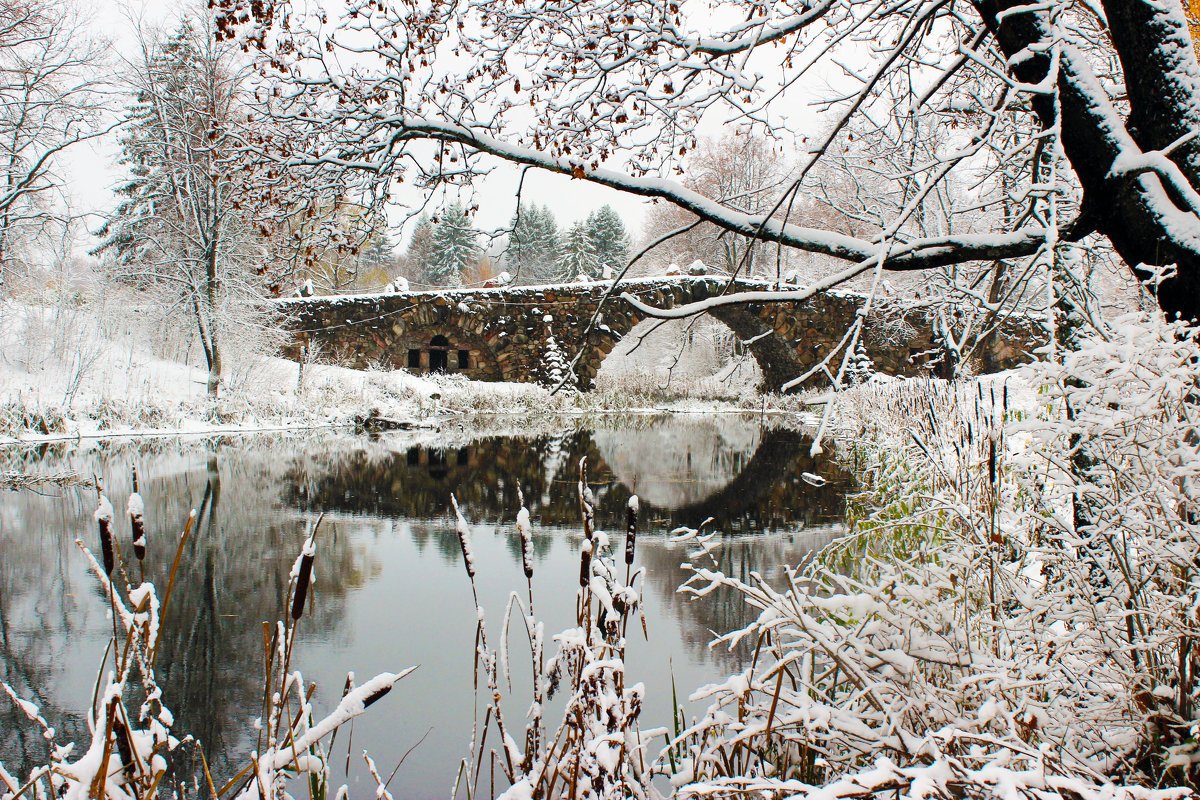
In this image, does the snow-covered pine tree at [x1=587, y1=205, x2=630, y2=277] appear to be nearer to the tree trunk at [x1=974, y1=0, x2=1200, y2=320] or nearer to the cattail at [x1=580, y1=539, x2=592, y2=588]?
the tree trunk at [x1=974, y1=0, x2=1200, y2=320]

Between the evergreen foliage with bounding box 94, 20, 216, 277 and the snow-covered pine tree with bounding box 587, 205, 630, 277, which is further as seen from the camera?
the snow-covered pine tree with bounding box 587, 205, 630, 277

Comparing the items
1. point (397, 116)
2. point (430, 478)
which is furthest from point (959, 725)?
point (430, 478)

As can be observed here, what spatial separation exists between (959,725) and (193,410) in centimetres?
1401

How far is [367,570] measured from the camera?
16.2 feet

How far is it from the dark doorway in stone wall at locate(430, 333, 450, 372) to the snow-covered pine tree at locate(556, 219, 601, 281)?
18.0 metres

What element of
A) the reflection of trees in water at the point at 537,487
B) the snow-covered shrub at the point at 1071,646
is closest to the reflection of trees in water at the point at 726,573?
the reflection of trees in water at the point at 537,487

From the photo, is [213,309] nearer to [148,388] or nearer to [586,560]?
[148,388]

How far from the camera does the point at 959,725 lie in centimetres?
149

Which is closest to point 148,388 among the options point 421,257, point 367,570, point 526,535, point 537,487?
point 537,487

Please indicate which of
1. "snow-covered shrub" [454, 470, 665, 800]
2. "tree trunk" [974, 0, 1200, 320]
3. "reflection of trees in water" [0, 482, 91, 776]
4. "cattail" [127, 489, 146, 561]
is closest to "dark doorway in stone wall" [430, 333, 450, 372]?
"reflection of trees in water" [0, 482, 91, 776]

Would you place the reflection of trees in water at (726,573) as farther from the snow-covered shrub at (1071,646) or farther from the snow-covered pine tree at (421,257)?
the snow-covered pine tree at (421,257)

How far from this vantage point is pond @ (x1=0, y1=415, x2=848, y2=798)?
2.88 m

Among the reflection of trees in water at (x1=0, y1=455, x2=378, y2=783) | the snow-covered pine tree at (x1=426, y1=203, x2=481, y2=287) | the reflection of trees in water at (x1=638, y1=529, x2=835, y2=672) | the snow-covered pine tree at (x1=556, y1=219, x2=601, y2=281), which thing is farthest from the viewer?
the snow-covered pine tree at (x1=426, y1=203, x2=481, y2=287)

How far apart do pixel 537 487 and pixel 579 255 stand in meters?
34.5
